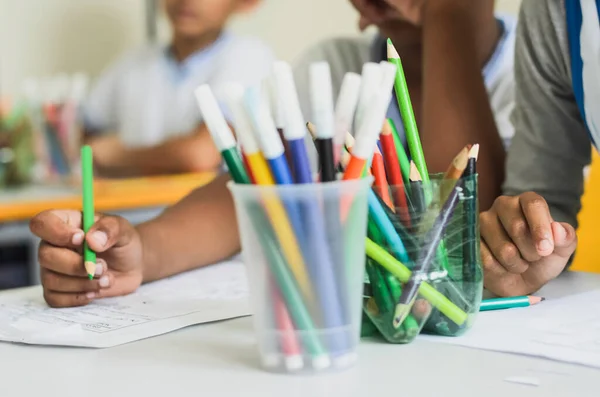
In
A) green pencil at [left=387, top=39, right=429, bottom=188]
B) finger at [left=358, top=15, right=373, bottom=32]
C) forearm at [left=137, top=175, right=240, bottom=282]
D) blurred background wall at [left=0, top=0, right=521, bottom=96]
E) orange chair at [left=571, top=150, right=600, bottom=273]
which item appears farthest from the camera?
blurred background wall at [left=0, top=0, right=521, bottom=96]

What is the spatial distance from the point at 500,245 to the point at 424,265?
13cm

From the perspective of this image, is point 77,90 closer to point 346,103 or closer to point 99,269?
point 99,269

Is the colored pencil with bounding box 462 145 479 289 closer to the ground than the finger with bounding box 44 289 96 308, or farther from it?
farther from it

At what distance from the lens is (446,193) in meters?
0.44

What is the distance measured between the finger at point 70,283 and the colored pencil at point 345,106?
294 millimetres

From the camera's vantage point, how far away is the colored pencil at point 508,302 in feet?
1.75

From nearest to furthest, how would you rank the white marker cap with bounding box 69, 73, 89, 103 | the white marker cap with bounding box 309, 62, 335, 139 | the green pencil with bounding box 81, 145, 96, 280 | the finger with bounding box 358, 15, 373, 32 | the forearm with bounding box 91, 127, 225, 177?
the white marker cap with bounding box 309, 62, 335, 139
the green pencil with bounding box 81, 145, 96, 280
the finger with bounding box 358, 15, 373, 32
the forearm with bounding box 91, 127, 225, 177
the white marker cap with bounding box 69, 73, 89, 103

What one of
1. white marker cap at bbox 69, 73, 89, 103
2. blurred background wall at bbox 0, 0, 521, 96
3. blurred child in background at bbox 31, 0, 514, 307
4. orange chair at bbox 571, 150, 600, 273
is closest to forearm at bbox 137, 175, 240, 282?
blurred child in background at bbox 31, 0, 514, 307

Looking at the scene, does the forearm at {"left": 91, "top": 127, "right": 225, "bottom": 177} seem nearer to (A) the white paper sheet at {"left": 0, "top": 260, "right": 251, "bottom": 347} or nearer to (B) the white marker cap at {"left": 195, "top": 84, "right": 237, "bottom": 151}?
(A) the white paper sheet at {"left": 0, "top": 260, "right": 251, "bottom": 347}

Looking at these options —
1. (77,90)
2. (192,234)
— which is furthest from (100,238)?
(77,90)

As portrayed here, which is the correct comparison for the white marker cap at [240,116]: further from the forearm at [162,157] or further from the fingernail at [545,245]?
the forearm at [162,157]

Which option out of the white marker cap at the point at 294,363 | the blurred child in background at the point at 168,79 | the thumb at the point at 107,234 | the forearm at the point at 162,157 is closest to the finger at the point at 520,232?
the white marker cap at the point at 294,363

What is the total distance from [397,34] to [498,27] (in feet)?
0.63

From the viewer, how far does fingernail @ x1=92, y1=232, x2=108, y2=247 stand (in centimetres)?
59
